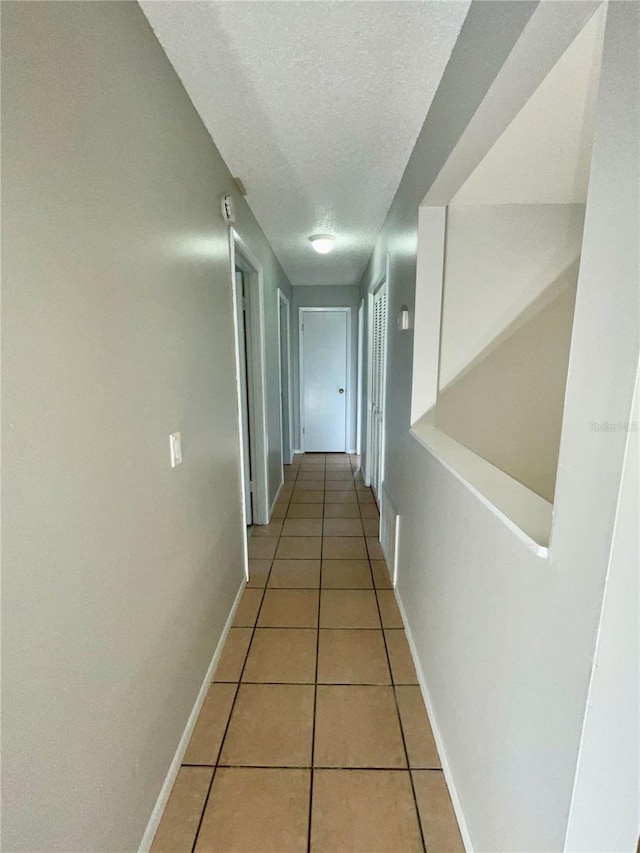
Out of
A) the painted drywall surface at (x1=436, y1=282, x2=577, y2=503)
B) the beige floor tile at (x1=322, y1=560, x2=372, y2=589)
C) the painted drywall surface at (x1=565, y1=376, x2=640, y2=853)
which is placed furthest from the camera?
the beige floor tile at (x1=322, y1=560, x2=372, y2=589)

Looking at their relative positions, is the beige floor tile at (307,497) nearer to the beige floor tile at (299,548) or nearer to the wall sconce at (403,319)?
the beige floor tile at (299,548)

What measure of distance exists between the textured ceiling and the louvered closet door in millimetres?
1012

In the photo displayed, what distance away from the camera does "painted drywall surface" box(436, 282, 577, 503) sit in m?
1.93

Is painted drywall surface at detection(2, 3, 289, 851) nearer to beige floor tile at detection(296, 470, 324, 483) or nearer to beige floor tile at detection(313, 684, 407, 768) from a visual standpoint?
beige floor tile at detection(313, 684, 407, 768)

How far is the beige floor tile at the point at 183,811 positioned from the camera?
1062mm

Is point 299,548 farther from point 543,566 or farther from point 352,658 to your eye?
point 543,566

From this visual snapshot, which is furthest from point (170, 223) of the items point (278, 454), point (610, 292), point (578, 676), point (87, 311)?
point (278, 454)

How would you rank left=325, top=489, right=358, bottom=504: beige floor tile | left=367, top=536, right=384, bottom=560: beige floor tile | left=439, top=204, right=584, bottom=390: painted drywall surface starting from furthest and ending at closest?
left=325, top=489, right=358, bottom=504: beige floor tile → left=367, top=536, right=384, bottom=560: beige floor tile → left=439, top=204, right=584, bottom=390: painted drywall surface

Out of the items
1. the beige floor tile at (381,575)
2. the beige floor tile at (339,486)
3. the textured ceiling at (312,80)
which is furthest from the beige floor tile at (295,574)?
the textured ceiling at (312,80)

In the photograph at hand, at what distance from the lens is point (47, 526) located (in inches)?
26.7

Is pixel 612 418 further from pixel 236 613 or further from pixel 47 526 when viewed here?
pixel 236 613

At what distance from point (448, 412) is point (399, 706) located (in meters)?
1.36

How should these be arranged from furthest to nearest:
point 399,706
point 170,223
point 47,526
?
point 399,706, point 170,223, point 47,526

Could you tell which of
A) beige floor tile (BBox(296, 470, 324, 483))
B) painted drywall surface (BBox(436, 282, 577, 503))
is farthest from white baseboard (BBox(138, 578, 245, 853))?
beige floor tile (BBox(296, 470, 324, 483))
